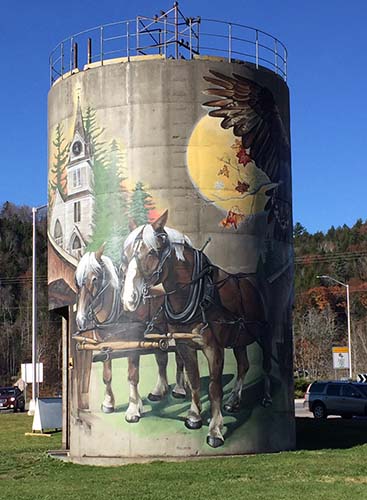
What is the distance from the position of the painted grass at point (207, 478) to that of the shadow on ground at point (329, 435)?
13cm

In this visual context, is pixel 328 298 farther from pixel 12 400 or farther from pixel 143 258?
pixel 143 258

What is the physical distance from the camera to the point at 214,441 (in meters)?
19.7

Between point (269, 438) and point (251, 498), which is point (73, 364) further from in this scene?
point (251, 498)

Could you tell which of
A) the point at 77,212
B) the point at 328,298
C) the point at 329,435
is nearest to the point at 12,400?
the point at 329,435

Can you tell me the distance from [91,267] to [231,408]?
180 inches

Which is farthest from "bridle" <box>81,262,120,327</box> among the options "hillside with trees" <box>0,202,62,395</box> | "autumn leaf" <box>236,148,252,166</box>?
"hillside with trees" <box>0,202,62,395</box>

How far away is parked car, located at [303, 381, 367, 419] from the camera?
1480 inches

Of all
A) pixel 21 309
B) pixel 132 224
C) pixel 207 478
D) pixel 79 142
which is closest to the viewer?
pixel 207 478

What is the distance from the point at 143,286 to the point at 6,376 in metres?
85.8

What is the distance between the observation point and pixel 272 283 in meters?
21.3

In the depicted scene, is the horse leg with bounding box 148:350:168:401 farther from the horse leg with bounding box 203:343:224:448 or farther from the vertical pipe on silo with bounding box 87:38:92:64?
the vertical pipe on silo with bounding box 87:38:92:64

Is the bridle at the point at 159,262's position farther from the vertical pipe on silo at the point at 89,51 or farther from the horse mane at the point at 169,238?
the vertical pipe on silo at the point at 89,51

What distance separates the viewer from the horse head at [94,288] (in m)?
20.3

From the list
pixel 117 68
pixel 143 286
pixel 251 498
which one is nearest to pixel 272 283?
pixel 143 286
